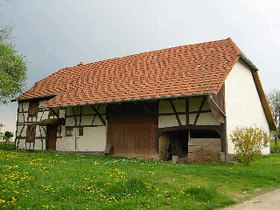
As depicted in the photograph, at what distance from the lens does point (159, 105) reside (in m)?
22.2

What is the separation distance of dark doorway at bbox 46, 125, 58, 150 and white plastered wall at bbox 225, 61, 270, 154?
13912 millimetres

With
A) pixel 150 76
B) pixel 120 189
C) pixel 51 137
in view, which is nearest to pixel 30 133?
pixel 51 137

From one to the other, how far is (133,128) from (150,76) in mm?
3684

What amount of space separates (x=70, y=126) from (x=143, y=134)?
22.3 ft

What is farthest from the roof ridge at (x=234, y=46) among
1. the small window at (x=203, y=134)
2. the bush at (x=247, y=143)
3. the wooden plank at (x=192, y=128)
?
the bush at (x=247, y=143)

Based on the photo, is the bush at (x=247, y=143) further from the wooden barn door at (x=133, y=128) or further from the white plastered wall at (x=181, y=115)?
the wooden barn door at (x=133, y=128)

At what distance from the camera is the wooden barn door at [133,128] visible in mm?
22188

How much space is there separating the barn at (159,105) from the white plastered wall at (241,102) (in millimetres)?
61

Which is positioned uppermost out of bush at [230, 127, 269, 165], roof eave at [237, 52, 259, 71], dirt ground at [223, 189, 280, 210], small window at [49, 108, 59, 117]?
roof eave at [237, 52, 259, 71]

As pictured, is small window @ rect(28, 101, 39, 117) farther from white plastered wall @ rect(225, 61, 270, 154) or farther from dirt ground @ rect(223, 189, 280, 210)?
dirt ground @ rect(223, 189, 280, 210)

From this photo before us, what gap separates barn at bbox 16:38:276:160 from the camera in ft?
67.2

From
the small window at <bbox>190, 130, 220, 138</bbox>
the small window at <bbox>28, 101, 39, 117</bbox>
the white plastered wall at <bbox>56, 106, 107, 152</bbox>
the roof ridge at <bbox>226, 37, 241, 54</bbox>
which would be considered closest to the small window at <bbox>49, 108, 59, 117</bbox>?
the white plastered wall at <bbox>56, 106, 107, 152</bbox>

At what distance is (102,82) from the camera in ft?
87.7

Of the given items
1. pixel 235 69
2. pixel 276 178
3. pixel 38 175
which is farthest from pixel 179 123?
pixel 38 175
